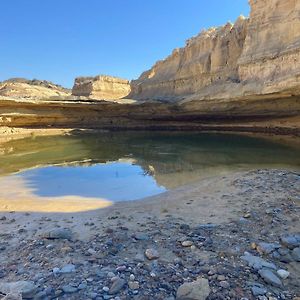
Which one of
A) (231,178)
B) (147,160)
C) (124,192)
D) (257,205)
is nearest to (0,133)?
(147,160)

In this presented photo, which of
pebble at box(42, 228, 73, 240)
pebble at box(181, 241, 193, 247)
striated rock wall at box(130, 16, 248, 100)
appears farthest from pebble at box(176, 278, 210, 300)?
striated rock wall at box(130, 16, 248, 100)

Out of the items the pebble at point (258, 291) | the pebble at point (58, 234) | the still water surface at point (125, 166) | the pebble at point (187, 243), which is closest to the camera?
the pebble at point (258, 291)

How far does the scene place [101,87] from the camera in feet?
128

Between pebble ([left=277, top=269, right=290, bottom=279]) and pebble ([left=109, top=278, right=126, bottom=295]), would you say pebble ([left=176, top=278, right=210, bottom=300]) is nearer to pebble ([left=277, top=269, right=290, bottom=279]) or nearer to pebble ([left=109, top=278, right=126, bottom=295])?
pebble ([left=109, top=278, right=126, bottom=295])

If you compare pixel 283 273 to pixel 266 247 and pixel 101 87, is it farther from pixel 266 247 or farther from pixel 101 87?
pixel 101 87

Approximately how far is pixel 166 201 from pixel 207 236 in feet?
7.25

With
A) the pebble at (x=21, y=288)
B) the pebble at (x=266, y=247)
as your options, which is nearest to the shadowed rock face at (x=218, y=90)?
the pebble at (x=266, y=247)

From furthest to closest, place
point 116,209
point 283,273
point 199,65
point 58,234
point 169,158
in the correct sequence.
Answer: point 199,65, point 169,158, point 116,209, point 58,234, point 283,273

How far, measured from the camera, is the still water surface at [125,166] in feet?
25.4

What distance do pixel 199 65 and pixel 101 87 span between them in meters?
17.4

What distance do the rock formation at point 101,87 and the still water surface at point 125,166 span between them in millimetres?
23887

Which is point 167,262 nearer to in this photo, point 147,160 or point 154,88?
point 147,160

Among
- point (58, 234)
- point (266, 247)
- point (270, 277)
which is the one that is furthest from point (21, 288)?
point (266, 247)

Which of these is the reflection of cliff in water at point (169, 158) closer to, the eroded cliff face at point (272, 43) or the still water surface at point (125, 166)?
the still water surface at point (125, 166)
